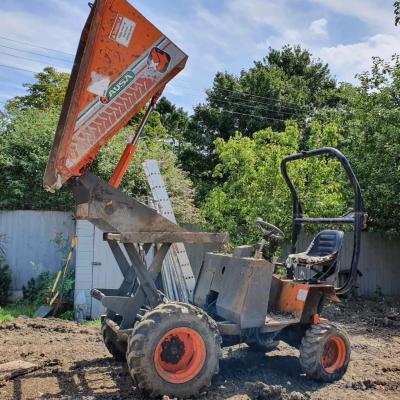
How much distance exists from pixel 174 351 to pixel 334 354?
2.09 meters

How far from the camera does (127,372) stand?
5.58m

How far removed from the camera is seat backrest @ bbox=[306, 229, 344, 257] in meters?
6.05

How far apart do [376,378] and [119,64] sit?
15.0ft

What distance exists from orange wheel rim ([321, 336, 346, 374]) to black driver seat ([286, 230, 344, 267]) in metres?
0.88

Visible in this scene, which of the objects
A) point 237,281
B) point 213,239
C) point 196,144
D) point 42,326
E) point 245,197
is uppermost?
point 196,144

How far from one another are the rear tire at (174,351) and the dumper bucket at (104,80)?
162cm

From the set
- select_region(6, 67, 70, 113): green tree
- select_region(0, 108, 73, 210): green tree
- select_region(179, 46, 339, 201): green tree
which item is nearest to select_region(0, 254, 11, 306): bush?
select_region(0, 108, 73, 210): green tree

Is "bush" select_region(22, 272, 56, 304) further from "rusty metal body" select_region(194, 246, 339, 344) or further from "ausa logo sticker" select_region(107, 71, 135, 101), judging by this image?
"ausa logo sticker" select_region(107, 71, 135, 101)

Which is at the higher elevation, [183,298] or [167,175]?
[167,175]

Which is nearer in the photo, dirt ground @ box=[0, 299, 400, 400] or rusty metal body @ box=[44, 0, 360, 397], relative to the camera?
rusty metal body @ box=[44, 0, 360, 397]

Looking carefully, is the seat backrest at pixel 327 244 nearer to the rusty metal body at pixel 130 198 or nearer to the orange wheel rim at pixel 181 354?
the rusty metal body at pixel 130 198

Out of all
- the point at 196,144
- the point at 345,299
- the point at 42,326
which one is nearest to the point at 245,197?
the point at 345,299

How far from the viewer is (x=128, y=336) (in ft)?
15.9

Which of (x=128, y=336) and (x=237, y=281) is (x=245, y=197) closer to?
(x=237, y=281)
